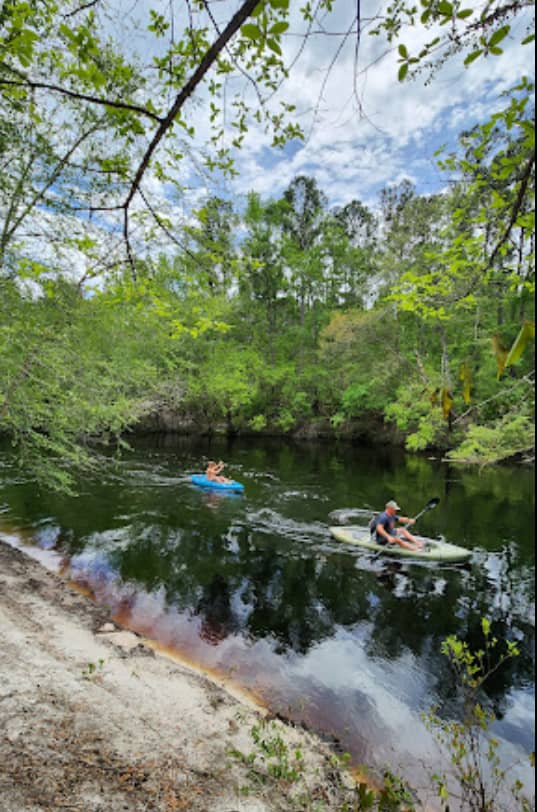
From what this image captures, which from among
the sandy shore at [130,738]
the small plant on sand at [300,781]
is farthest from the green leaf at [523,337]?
the sandy shore at [130,738]

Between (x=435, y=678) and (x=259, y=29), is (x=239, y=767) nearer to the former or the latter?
(x=435, y=678)

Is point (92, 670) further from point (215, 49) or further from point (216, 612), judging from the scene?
point (215, 49)

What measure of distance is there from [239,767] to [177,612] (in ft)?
11.5

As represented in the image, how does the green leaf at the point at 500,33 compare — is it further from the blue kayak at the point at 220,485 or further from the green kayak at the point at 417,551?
the blue kayak at the point at 220,485

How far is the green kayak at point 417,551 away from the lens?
8.69 meters

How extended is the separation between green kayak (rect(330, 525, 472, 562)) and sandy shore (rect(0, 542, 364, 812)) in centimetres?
527

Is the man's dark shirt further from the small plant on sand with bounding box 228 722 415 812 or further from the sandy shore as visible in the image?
the small plant on sand with bounding box 228 722 415 812

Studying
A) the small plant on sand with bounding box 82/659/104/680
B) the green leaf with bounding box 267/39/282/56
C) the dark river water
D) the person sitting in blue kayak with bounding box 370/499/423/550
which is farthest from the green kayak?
the green leaf with bounding box 267/39/282/56

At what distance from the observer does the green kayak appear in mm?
8688

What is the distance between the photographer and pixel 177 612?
6.32 meters

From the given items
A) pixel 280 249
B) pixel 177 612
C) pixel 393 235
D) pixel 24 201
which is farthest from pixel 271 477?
pixel 280 249

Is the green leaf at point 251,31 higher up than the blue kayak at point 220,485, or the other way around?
the green leaf at point 251,31

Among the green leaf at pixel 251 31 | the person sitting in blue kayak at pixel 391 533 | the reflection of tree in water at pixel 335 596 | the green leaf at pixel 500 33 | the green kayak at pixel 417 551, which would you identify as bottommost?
the reflection of tree in water at pixel 335 596

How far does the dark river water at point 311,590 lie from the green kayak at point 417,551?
24 centimetres
